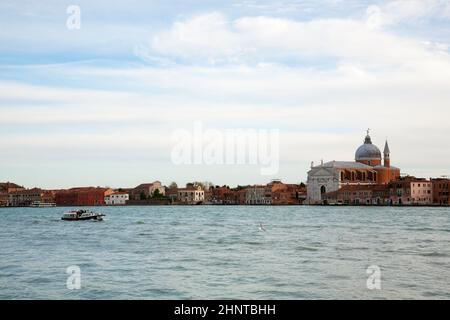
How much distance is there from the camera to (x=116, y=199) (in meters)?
81.4

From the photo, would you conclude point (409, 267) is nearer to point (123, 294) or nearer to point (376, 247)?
point (376, 247)

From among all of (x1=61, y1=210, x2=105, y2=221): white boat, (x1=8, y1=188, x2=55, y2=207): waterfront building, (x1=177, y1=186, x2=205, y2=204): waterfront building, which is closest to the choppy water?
(x1=61, y1=210, x2=105, y2=221): white boat

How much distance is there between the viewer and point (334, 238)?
19.2 meters

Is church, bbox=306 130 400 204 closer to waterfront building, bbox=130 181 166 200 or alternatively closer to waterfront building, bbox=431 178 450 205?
waterfront building, bbox=431 178 450 205

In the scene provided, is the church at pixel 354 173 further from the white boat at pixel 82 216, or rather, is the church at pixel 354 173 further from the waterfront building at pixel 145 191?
the white boat at pixel 82 216

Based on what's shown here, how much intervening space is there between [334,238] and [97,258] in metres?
7.71

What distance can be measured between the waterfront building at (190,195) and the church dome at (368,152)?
776 inches

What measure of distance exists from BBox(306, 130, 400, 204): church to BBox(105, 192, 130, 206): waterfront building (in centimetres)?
2249

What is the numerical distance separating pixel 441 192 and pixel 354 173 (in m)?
10.8

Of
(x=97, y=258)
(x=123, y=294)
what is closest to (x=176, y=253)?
(x=97, y=258)

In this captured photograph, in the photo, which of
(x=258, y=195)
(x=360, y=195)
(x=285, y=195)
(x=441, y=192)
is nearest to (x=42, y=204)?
(x=258, y=195)

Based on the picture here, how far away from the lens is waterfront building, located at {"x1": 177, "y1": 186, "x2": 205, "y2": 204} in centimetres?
8094

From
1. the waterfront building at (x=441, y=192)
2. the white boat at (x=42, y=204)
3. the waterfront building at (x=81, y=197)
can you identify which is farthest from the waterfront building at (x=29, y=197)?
the waterfront building at (x=441, y=192)
